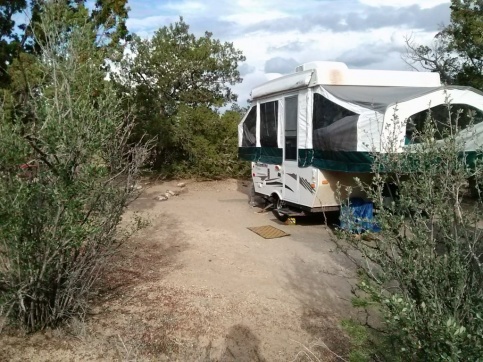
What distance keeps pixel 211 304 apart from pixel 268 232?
11.0 ft

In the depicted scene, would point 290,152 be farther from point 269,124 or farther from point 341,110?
point 341,110

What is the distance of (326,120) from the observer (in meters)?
6.98

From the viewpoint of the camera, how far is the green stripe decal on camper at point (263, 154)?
8.44m

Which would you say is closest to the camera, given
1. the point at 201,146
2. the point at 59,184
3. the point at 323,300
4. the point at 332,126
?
the point at 59,184

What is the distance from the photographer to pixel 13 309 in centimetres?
365

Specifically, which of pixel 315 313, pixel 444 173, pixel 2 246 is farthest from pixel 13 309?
pixel 444 173

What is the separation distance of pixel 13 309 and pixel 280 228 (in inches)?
203

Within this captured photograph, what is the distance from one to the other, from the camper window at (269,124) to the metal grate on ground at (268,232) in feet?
5.44

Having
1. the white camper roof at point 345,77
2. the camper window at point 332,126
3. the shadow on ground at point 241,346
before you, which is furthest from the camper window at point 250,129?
the shadow on ground at point 241,346

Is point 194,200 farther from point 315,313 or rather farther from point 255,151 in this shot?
point 315,313

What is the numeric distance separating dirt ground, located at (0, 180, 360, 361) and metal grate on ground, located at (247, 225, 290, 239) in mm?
226

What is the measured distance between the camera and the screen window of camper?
25.9 ft

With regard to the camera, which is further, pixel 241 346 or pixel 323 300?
pixel 323 300

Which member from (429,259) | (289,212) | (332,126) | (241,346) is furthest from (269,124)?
(429,259)
